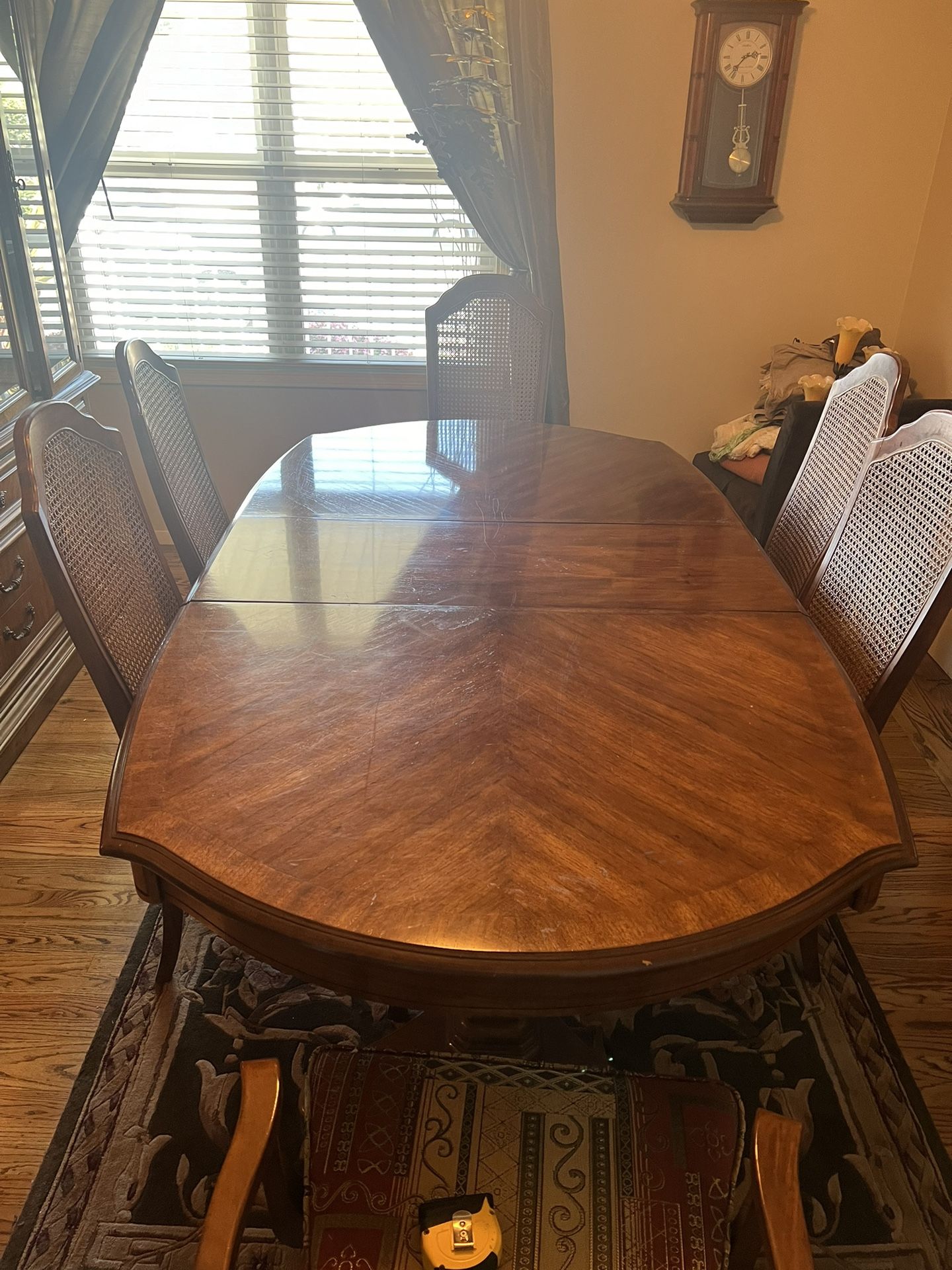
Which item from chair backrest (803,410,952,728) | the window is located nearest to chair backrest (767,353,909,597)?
chair backrest (803,410,952,728)

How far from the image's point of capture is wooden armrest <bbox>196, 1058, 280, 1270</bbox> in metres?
0.78

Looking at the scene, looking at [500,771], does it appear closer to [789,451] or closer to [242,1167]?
[242,1167]

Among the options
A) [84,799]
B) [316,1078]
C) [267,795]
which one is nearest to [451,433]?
[84,799]

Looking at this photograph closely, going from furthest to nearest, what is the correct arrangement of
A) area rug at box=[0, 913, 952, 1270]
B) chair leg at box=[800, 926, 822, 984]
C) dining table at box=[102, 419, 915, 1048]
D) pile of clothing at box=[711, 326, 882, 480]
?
pile of clothing at box=[711, 326, 882, 480] → chair leg at box=[800, 926, 822, 984] → area rug at box=[0, 913, 952, 1270] → dining table at box=[102, 419, 915, 1048]

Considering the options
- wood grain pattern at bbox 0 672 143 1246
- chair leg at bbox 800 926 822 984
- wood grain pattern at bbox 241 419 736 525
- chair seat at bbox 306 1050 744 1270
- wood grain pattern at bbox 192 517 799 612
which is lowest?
wood grain pattern at bbox 0 672 143 1246

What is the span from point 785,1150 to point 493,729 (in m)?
0.56

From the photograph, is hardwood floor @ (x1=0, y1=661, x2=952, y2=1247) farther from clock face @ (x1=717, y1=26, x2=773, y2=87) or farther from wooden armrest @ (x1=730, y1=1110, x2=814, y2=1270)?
clock face @ (x1=717, y1=26, x2=773, y2=87)

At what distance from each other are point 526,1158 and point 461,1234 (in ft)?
0.33

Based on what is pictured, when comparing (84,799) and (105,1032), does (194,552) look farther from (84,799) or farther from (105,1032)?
(105,1032)

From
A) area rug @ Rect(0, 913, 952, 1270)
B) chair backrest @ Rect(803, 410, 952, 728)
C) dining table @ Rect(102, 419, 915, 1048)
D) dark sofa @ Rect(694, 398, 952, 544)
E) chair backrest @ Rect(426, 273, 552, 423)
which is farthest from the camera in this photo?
chair backrest @ Rect(426, 273, 552, 423)

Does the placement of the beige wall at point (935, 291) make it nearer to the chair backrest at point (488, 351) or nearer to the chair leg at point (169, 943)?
the chair backrest at point (488, 351)

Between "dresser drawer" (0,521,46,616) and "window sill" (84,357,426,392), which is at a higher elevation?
"window sill" (84,357,426,392)

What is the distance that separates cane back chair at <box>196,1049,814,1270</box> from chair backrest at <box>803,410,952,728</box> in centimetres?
77

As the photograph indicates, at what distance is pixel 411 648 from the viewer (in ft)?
4.55
